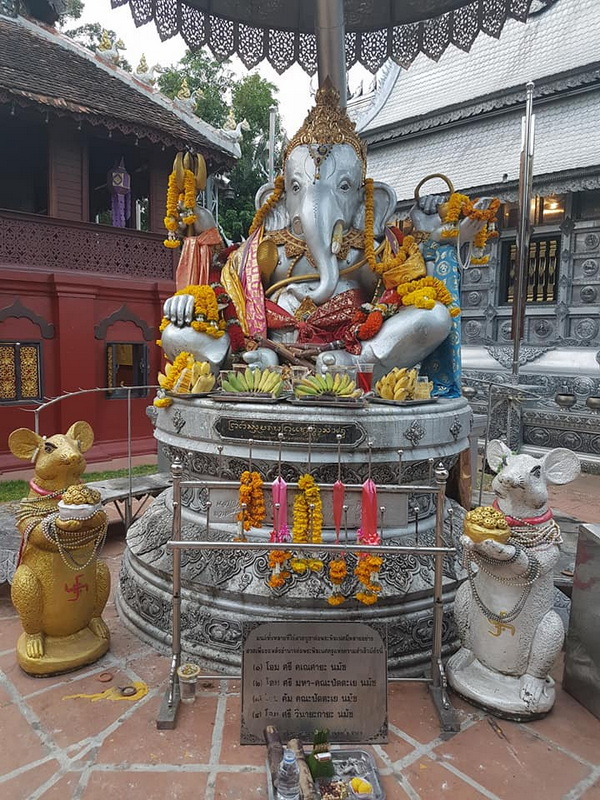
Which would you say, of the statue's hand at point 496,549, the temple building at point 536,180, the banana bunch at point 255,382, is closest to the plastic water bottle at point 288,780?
the statue's hand at point 496,549

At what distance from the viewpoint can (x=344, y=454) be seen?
3814mm

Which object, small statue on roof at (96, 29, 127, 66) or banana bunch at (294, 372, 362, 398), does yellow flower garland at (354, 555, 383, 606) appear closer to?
banana bunch at (294, 372, 362, 398)

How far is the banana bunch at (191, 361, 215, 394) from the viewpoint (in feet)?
14.2

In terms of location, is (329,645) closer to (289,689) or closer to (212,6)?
(289,689)

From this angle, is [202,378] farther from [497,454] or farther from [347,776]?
[347,776]

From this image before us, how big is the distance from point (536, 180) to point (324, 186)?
908cm

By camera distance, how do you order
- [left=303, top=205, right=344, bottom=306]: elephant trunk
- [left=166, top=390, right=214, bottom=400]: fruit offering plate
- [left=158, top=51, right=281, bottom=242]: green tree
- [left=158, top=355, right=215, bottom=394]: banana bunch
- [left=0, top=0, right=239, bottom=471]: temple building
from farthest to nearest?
[left=158, top=51, right=281, bottom=242]: green tree → [left=0, top=0, right=239, bottom=471]: temple building → [left=303, top=205, right=344, bottom=306]: elephant trunk → [left=158, top=355, right=215, bottom=394]: banana bunch → [left=166, top=390, right=214, bottom=400]: fruit offering plate

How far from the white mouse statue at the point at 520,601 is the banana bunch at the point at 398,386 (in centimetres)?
107

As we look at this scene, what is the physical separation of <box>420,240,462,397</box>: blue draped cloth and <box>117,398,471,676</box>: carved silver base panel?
69 centimetres

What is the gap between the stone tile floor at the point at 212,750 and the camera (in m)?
2.55

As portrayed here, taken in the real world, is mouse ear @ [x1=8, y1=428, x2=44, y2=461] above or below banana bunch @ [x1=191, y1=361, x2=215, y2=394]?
below

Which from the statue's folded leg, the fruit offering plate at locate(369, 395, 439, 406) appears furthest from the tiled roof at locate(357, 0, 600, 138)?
the fruit offering plate at locate(369, 395, 439, 406)

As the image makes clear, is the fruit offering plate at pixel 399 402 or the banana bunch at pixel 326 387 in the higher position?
the banana bunch at pixel 326 387

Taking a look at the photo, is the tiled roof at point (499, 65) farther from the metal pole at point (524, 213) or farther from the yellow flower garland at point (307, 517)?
the yellow flower garland at point (307, 517)
